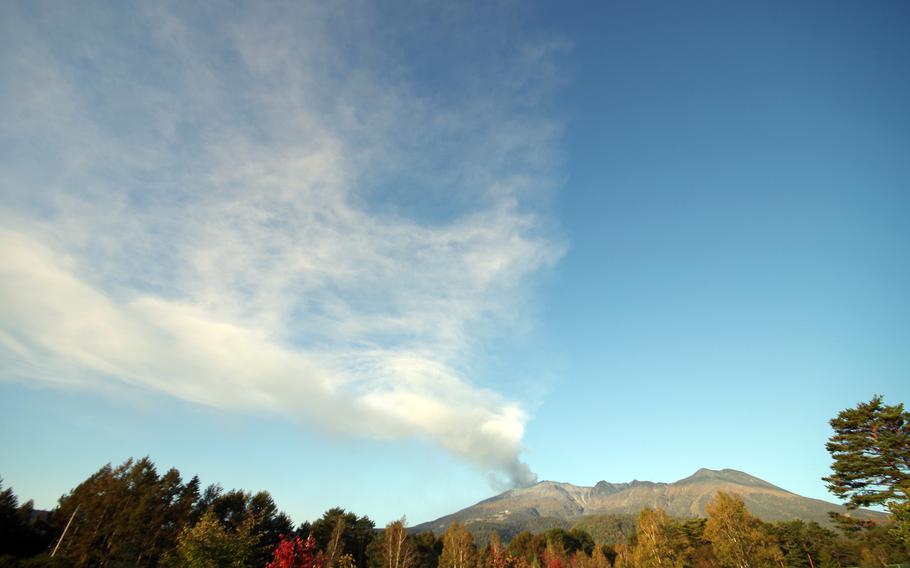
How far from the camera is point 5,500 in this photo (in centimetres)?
6050

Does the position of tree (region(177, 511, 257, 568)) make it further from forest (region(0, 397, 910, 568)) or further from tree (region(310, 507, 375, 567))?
tree (region(310, 507, 375, 567))

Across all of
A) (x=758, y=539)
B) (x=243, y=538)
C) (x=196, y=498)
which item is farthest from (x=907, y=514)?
(x=196, y=498)

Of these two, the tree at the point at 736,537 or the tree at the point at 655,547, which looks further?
the tree at the point at 655,547

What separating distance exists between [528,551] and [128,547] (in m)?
92.3

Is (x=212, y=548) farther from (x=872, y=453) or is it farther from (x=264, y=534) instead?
(x=872, y=453)

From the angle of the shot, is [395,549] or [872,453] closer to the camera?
[872,453]

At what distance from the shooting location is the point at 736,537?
60.5 m

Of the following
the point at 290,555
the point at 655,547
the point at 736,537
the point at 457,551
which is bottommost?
the point at 290,555

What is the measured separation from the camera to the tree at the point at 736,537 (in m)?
59.2

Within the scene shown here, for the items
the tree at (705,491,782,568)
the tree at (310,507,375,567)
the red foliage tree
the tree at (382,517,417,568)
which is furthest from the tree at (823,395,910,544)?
the tree at (310,507,375,567)

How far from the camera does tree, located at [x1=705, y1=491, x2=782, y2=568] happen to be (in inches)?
2329

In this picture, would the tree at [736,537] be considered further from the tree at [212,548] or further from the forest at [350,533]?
the tree at [212,548]

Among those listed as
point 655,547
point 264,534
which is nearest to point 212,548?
point 264,534

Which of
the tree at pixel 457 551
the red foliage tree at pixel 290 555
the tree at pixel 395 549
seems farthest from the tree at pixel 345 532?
the red foliage tree at pixel 290 555
